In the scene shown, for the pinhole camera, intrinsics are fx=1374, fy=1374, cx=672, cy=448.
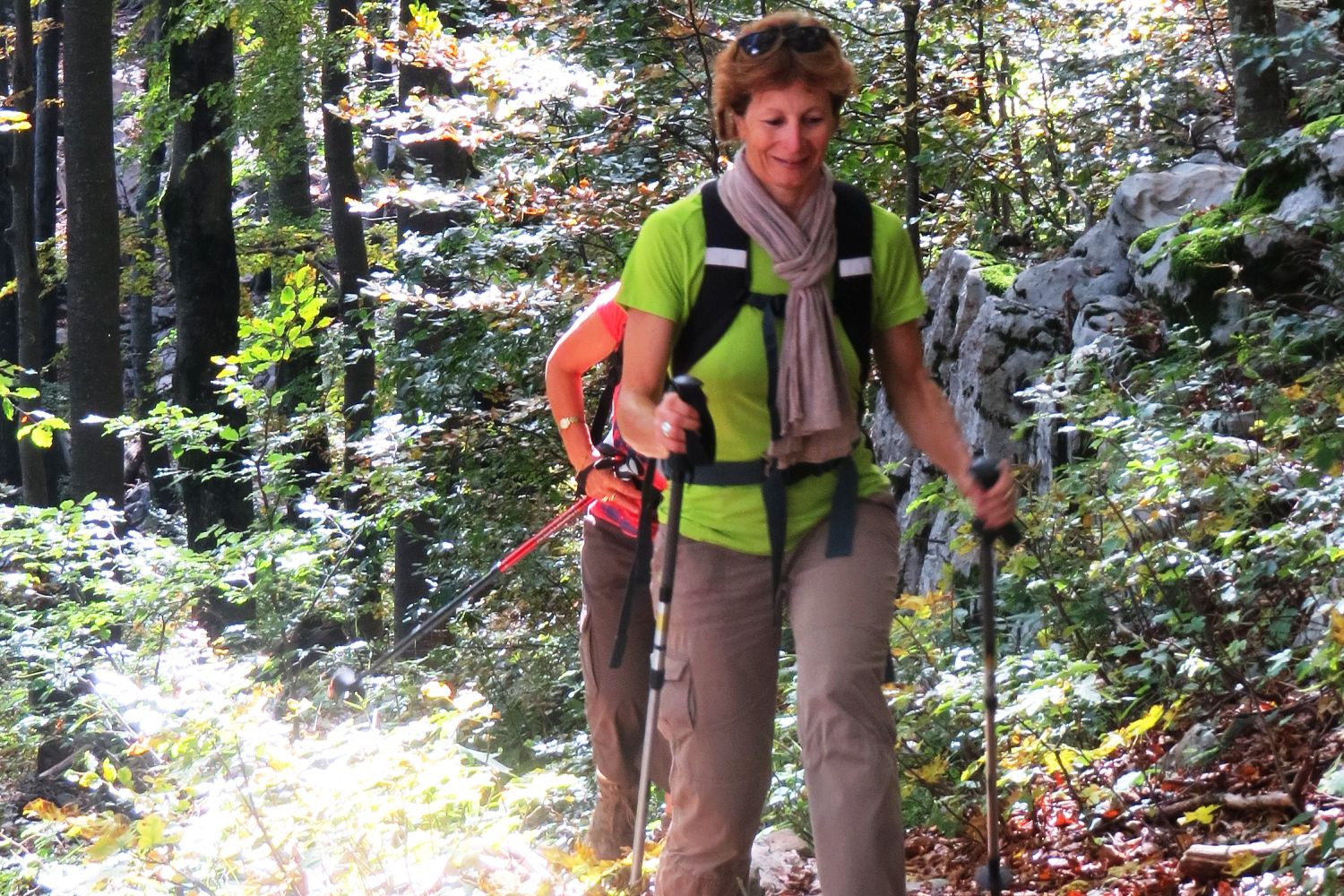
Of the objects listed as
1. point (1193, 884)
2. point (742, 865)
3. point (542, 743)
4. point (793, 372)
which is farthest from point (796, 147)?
point (542, 743)

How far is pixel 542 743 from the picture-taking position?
7.37m

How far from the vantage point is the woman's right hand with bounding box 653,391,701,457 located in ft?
9.85

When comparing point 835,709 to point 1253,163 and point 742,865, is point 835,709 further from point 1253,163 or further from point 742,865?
point 1253,163

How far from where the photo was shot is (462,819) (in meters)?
4.39

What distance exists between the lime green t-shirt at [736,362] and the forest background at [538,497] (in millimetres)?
1161

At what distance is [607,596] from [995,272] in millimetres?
5096

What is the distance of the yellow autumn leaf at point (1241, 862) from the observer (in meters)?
3.20

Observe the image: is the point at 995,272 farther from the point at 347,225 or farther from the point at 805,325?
the point at 347,225

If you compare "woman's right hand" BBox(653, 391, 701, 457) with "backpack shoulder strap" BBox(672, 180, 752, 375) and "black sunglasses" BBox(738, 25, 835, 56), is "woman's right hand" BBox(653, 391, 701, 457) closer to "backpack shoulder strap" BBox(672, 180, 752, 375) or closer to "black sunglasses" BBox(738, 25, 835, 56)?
"backpack shoulder strap" BBox(672, 180, 752, 375)

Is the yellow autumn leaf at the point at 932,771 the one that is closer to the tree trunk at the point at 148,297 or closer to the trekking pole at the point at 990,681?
the trekking pole at the point at 990,681

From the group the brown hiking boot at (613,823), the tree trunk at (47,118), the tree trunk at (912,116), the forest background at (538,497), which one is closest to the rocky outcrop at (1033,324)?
the forest background at (538,497)

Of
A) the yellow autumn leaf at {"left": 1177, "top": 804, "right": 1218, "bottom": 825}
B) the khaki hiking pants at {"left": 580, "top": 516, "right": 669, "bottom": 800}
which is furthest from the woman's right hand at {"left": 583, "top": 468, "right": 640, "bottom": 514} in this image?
the yellow autumn leaf at {"left": 1177, "top": 804, "right": 1218, "bottom": 825}

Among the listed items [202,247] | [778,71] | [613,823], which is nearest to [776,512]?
[778,71]

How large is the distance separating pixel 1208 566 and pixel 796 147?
7.70ft
